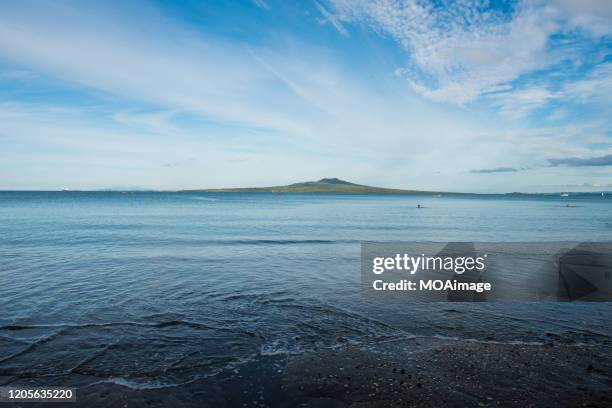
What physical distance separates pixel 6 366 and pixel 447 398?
1042 cm

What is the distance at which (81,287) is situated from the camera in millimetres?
17031

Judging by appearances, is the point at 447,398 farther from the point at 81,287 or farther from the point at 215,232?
the point at 215,232

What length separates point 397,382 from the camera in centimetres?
858

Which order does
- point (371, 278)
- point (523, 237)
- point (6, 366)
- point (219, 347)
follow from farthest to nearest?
point (523, 237)
point (371, 278)
point (219, 347)
point (6, 366)

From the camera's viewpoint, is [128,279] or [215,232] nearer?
[128,279]

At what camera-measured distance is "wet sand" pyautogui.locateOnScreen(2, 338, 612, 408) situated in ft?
25.5

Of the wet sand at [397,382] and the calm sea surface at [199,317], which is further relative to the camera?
the calm sea surface at [199,317]

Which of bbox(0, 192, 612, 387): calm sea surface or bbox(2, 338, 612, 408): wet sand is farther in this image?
bbox(0, 192, 612, 387): calm sea surface

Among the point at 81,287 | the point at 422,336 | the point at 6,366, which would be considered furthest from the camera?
the point at 81,287

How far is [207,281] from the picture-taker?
18719 millimetres

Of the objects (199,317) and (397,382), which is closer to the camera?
(397,382)

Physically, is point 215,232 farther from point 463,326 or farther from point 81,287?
point 463,326

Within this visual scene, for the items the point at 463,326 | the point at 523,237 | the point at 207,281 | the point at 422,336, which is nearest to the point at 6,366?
the point at 207,281

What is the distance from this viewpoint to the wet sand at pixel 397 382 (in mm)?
Answer: 7777
